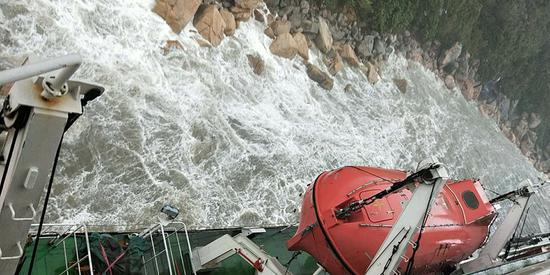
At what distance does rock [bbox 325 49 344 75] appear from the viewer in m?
21.8

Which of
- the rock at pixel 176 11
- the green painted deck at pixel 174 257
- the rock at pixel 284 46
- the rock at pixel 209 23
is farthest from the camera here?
the rock at pixel 284 46

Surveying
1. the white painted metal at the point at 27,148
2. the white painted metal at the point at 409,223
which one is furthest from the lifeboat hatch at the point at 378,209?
the white painted metal at the point at 27,148

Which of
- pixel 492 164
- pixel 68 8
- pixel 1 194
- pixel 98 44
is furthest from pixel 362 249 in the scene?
pixel 492 164

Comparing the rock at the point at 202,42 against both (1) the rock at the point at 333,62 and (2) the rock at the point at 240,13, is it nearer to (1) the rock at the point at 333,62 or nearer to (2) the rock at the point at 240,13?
(2) the rock at the point at 240,13

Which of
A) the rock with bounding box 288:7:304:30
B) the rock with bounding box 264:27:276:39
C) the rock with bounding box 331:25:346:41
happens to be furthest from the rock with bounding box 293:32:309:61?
the rock with bounding box 331:25:346:41

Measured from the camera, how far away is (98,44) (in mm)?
13883

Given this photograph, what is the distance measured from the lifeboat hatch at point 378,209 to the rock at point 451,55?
24397 mm

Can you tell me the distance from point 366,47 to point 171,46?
1173 cm

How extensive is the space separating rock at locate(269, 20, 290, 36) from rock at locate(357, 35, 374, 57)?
5.45 metres

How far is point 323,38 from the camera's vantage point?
69.8ft

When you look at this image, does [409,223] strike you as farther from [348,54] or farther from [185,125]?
[348,54]

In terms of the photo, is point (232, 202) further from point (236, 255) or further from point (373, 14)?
point (373, 14)

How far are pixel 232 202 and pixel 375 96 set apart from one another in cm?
1196

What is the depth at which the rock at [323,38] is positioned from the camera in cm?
2130
